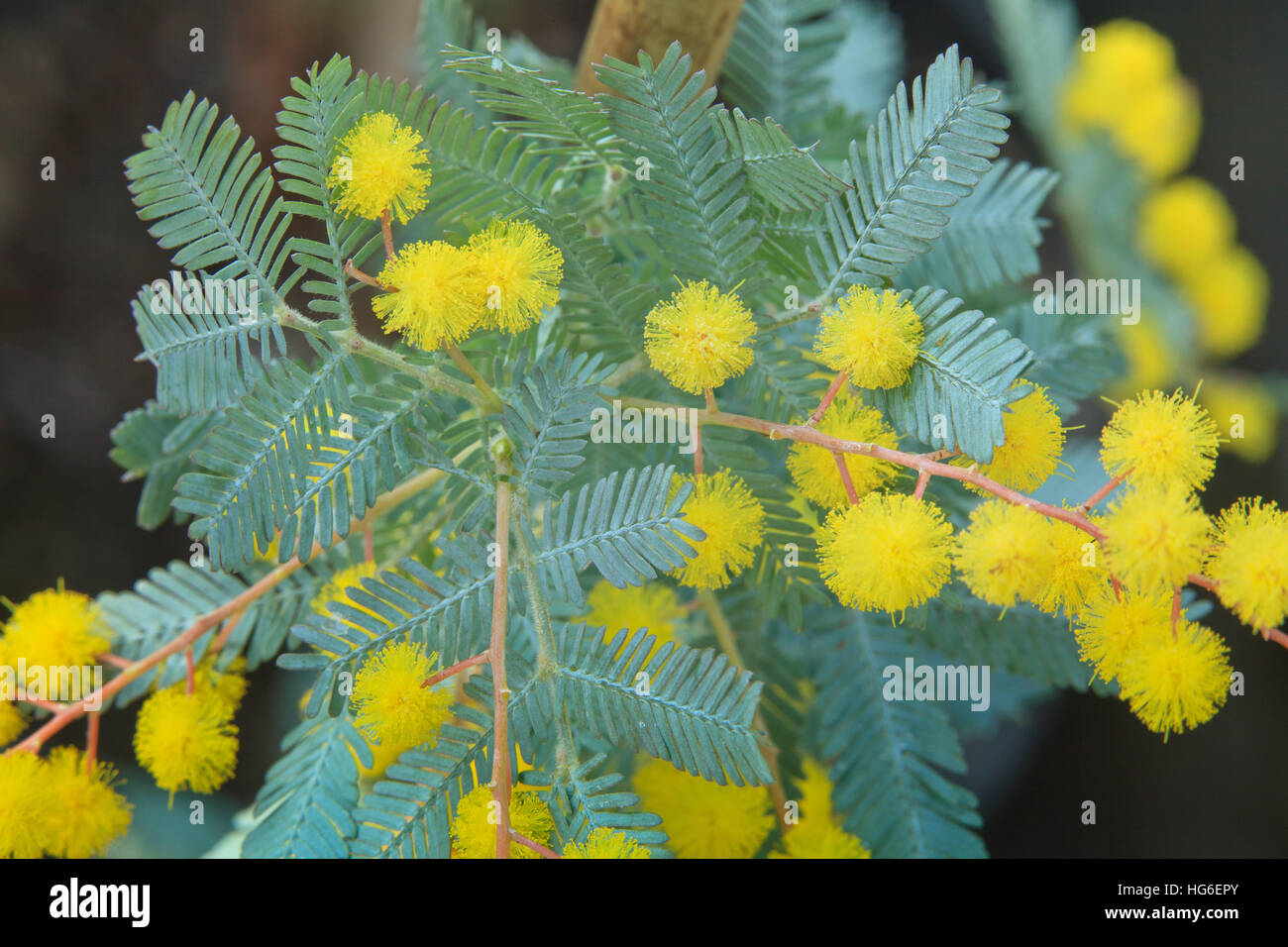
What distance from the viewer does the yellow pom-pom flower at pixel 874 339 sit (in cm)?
37

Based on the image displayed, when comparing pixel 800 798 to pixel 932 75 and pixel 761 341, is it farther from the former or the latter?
pixel 932 75

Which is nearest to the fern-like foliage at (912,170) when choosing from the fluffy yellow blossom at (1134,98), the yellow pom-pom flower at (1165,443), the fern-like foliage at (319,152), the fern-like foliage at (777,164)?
the fern-like foliage at (777,164)

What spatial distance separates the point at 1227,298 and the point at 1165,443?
0.75m

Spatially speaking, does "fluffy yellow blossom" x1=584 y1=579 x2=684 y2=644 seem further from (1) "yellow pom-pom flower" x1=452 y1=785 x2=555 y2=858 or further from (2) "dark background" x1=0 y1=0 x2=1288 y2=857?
(2) "dark background" x1=0 y1=0 x2=1288 y2=857

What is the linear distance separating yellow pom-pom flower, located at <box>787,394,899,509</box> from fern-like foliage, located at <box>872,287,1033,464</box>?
2 centimetres

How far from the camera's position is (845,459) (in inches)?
15.8

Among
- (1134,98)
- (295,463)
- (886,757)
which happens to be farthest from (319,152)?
(1134,98)

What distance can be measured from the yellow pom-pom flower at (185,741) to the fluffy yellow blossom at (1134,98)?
923mm

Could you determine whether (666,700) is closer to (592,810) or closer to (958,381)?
(592,810)

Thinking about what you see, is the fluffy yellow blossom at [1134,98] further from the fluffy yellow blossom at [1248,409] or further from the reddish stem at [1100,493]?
the reddish stem at [1100,493]

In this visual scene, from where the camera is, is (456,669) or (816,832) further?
(816,832)

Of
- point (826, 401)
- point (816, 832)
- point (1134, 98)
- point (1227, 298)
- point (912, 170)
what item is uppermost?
point (1134, 98)

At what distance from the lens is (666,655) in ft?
1.34

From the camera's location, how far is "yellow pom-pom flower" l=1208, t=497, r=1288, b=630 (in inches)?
12.6
